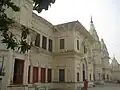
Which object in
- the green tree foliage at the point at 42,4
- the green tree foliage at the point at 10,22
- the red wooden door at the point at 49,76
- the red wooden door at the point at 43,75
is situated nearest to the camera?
the green tree foliage at the point at 10,22

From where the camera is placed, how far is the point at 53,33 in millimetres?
23266

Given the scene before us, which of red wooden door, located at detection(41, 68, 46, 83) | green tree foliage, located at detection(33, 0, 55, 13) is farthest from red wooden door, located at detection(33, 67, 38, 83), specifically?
green tree foliage, located at detection(33, 0, 55, 13)

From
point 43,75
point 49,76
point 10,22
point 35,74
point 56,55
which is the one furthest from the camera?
point 56,55

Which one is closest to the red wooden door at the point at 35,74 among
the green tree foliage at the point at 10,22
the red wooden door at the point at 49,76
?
the red wooden door at the point at 49,76

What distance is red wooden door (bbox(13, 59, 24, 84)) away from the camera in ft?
43.2

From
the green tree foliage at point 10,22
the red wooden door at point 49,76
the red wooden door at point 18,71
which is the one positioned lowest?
the red wooden door at point 49,76

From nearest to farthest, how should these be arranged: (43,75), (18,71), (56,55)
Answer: (18,71)
(43,75)
(56,55)

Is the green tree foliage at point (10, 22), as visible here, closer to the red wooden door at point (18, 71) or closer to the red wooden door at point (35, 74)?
the red wooden door at point (18, 71)

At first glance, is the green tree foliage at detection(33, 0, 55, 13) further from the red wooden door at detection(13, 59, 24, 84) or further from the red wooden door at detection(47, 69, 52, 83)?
the red wooden door at detection(47, 69, 52, 83)

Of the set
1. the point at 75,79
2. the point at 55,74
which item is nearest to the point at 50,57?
the point at 55,74

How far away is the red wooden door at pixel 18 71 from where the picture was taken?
1318 centimetres

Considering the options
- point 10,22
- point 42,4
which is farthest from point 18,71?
point 42,4

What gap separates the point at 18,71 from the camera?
1341cm

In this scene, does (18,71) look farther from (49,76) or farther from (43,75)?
(49,76)
